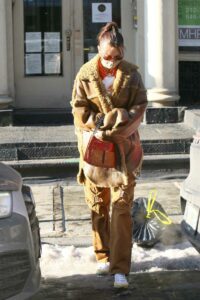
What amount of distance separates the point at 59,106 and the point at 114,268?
660 centimetres

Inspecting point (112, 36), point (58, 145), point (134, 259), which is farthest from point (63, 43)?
point (112, 36)

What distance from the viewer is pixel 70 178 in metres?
8.64

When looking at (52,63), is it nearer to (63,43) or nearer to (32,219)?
(63,43)

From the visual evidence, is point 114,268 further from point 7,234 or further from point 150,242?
point 7,234

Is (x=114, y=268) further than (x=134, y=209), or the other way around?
(x=134, y=209)

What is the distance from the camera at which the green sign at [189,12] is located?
431 inches

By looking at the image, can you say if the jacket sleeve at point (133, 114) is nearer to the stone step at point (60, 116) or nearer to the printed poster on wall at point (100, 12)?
the stone step at point (60, 116)

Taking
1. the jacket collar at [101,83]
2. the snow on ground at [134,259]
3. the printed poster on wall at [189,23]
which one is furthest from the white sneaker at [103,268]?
the printed poster on wall at [189,23]

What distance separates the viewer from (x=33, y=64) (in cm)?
1133

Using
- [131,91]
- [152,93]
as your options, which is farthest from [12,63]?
[131,91]

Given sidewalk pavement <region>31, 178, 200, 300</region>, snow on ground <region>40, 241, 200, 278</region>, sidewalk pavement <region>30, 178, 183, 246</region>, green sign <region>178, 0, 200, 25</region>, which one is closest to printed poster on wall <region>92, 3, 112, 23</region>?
green sign <region>178, 0, 200, 25</region>

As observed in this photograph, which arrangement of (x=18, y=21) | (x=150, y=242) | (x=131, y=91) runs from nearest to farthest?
(x=131, y=91) → (x=150, y=242) → (x=18, y=21)

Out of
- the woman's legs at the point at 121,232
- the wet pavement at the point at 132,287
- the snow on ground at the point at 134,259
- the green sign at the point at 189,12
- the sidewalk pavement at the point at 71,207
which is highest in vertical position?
the green sign at the point at 189,12

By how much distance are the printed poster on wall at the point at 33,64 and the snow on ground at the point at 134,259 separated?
5730mm
